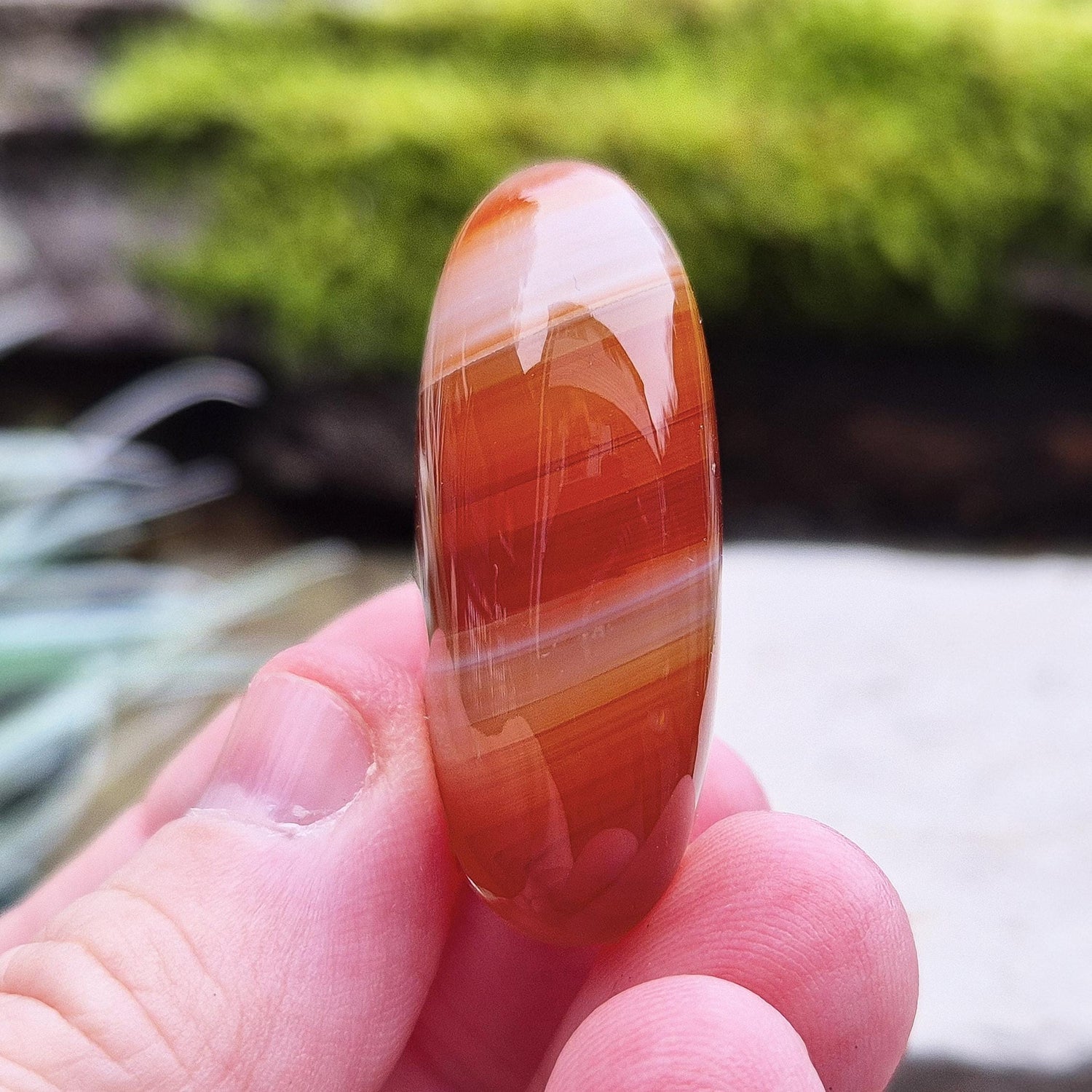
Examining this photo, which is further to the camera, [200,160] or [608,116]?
[200,160]

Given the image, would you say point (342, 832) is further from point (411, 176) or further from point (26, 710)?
point (411, 176)

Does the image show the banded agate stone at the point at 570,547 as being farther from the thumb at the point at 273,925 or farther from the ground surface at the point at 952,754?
the ground surface at the point at 952,754

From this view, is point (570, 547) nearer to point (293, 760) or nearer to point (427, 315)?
point (293, 760)

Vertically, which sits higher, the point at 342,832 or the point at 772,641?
the point at 342,832

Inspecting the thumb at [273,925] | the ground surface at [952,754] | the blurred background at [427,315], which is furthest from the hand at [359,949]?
the blurred background at [427,315]

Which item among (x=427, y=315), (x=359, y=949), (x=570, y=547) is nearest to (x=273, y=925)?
(x=359, y=949)

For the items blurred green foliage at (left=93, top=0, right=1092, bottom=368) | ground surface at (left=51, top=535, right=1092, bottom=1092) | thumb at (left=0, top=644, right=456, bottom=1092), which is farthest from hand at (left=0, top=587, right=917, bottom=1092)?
blurred green foliage at (left=93, top=0, right=1092, bottom=368)

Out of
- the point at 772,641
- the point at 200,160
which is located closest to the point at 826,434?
the point at 772,641
